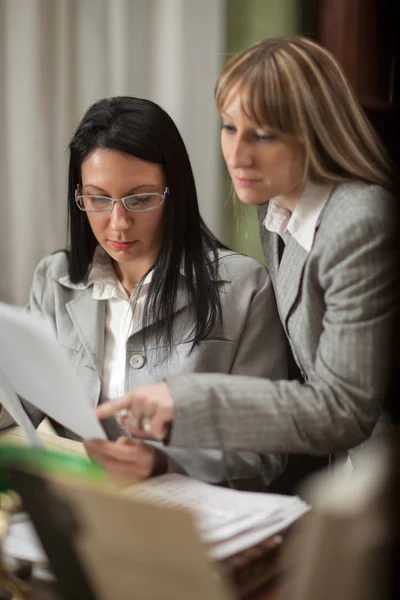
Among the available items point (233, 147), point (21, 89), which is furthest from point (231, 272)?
point (21, 89)

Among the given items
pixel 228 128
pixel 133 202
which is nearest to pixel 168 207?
pixel 133 202

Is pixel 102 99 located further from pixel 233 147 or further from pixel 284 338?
pixel 284 338

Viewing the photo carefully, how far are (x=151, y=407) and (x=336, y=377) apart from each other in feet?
0.72

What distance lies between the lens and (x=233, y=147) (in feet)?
2.98

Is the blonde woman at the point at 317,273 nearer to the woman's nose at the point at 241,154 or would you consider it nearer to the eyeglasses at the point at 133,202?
the woman's nose at the point at 241,154

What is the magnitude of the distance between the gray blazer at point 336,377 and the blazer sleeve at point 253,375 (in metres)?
0.13

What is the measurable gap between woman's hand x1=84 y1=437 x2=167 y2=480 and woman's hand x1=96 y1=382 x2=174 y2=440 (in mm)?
68

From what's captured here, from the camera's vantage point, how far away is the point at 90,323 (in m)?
1.12

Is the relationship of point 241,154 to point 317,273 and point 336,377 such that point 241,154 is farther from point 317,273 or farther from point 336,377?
point 336,377

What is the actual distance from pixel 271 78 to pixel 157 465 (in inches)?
20.3

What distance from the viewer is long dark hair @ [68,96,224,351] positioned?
3.37ft

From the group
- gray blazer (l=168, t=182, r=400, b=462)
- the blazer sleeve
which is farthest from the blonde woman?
the blazer sleeve

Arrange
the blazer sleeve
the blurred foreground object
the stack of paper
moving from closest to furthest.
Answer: the blurred foreground object
the stack of paper
the blazer sleeve

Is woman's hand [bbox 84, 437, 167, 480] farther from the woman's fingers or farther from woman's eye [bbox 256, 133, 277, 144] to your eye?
woman's eye [bbox 256, 133, 277, 144]
